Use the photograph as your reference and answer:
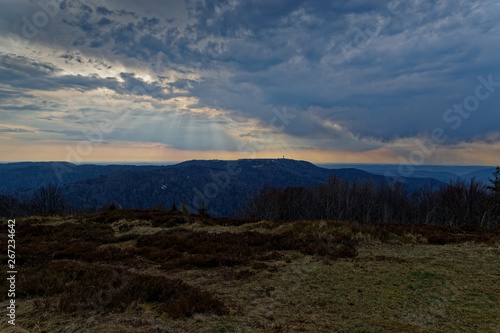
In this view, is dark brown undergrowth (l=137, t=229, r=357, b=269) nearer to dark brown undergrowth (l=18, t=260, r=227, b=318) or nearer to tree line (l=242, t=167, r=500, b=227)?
dark brown undergrowth (l=18, t=260, r=227, b=318)

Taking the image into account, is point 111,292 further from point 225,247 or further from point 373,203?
point 373,203

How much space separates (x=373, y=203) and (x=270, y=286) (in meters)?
71.2

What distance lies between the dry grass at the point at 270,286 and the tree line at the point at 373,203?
5120 centimetres

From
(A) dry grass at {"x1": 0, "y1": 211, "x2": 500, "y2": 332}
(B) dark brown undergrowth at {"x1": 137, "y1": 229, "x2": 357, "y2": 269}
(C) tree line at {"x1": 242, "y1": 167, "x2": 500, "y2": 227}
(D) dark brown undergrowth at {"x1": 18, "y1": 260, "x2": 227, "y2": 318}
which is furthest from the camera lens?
(C) tree line at {"x1": 242, "y1": 167, "x2": 500, "y2": 227}

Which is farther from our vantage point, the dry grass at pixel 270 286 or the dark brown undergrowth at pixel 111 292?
the dark brown undergrowth at pixel 111 292

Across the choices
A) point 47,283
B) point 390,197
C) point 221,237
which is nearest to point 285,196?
point 390,197

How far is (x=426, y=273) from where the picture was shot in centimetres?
977

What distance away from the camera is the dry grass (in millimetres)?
6000

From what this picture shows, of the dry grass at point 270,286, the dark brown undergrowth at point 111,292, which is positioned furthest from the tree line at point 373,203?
the dark brown undergrowth at point 111,292

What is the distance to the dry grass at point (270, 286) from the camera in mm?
6000

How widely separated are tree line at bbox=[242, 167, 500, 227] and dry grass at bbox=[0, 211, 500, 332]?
51.2 m

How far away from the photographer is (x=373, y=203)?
2778 inches

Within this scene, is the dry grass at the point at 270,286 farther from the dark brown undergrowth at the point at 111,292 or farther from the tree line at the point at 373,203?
the tree line at the point at 373,203

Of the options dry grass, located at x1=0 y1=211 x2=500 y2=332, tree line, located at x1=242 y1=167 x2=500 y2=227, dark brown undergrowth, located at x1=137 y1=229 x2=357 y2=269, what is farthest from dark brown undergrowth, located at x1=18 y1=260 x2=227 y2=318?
tree line, located at x1=242 y1=167 x2=500 y2=227
